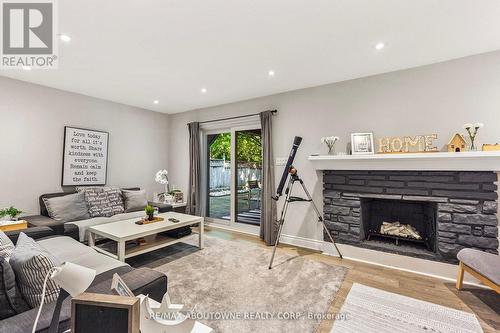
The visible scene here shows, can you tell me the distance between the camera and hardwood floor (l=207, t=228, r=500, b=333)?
196 centimetres

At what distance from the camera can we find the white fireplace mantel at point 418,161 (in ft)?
7.70

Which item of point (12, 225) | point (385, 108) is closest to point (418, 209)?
point (385, 108)

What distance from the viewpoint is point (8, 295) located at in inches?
44.9

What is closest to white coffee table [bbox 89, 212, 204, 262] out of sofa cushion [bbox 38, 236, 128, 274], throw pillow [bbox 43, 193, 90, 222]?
sofa cushion [bbox 38, 236, 128, 274]

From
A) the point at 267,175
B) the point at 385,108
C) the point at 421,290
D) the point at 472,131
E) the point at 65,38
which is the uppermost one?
the point at 65,38

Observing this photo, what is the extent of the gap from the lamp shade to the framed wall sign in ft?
12.4

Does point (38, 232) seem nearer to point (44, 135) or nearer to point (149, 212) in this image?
point (149, 212)

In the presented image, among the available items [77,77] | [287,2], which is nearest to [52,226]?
[77,77]

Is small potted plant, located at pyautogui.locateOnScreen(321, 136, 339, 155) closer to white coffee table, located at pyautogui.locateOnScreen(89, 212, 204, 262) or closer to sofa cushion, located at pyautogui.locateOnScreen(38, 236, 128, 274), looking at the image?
white coffee table, located at pyautogui.locateOnScreen(89, 212, 204, 262)

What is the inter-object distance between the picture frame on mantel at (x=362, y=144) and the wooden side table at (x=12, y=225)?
4.20m

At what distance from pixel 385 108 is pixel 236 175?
2718 millimetres

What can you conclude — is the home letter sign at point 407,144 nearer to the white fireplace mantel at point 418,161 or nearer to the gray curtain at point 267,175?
the white fireplace mantel at point 418,161

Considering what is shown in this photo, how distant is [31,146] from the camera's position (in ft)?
11.1

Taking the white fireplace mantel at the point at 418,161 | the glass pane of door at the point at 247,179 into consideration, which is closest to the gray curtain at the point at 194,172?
the glass pane of door at the point at 247,179
